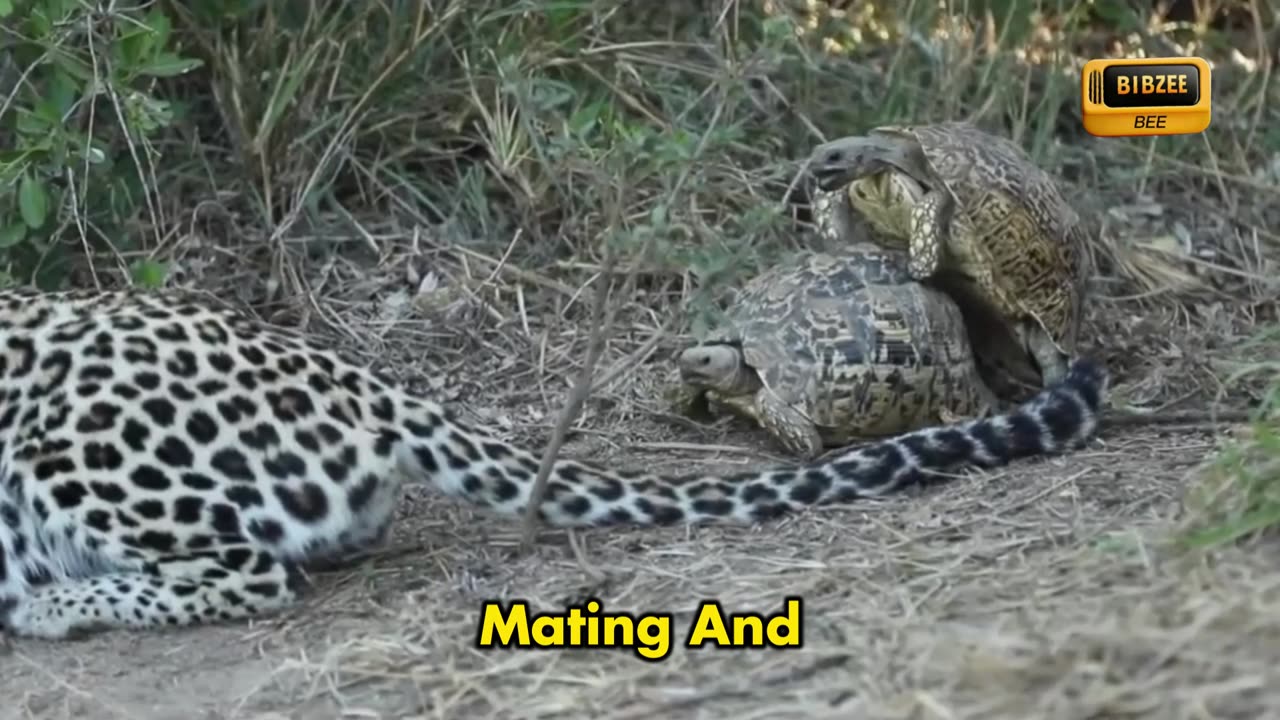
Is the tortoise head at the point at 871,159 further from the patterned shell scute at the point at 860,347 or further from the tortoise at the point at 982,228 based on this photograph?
the patterned shell scute at the point at 860,347

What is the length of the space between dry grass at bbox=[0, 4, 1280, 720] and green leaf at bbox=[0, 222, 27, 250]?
0.79 metres

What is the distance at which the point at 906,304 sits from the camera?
5750 mm

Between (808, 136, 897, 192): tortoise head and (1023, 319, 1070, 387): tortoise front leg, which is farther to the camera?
(808, 136, 897, 192): tortoise head

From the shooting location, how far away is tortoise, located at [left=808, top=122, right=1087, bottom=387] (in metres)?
5.89

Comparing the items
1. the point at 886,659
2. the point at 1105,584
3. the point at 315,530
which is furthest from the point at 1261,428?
the point at 315,530

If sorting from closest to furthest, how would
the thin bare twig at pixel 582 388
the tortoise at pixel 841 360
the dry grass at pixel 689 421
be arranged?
the dry grass at pixel 689 421 → the thin bare twig at pixel 582 388 → the tortoise at pixel 841 360

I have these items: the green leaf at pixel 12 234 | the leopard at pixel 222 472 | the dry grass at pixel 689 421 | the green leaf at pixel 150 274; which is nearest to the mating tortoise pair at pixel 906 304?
the dry grass at pixel 689 421

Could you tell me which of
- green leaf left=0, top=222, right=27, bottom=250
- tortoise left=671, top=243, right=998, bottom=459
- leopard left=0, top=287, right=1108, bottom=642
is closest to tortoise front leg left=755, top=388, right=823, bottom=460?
tortoise left=671, top=243, right=998, bottom=459

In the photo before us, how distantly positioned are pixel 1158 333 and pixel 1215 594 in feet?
9.64

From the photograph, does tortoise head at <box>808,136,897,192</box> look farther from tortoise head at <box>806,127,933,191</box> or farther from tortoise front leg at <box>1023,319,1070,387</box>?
tortoise front leg at <box>1023,319,1070,387</box>

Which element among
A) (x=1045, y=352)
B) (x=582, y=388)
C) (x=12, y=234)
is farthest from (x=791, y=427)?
(x=12, y=234)

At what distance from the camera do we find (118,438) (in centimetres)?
482

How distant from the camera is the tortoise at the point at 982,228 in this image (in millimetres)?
5887

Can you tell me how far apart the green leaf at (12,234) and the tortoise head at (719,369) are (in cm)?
213
